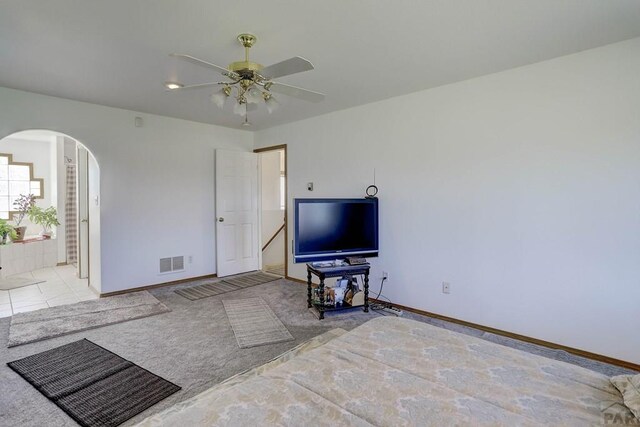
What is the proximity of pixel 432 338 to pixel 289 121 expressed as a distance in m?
4.04

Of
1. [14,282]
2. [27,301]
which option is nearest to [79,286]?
[27,301]

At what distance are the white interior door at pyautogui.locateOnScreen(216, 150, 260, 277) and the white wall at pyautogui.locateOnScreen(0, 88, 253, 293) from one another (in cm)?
17

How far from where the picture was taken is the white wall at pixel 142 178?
3.88 metres

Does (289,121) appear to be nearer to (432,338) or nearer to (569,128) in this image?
(569,128)

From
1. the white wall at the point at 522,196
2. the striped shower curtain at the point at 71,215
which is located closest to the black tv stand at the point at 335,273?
the white wall at the point at 522,196

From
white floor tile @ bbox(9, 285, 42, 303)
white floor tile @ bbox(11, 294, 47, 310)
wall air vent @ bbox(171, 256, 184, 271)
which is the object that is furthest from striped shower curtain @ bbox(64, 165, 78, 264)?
wall air vent @ bbox(171, 256, 184, 271)

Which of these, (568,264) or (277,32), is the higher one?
(277,32)

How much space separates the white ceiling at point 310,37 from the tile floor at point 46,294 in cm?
257

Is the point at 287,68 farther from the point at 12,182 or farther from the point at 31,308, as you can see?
the point at 12,182

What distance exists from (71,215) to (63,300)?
9.39 feet

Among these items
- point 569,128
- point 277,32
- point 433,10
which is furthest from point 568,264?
point 277,32

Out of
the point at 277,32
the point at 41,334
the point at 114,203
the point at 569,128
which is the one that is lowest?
the point at 41,334

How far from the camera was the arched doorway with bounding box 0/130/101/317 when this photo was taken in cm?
443

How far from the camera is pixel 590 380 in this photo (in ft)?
4.27
